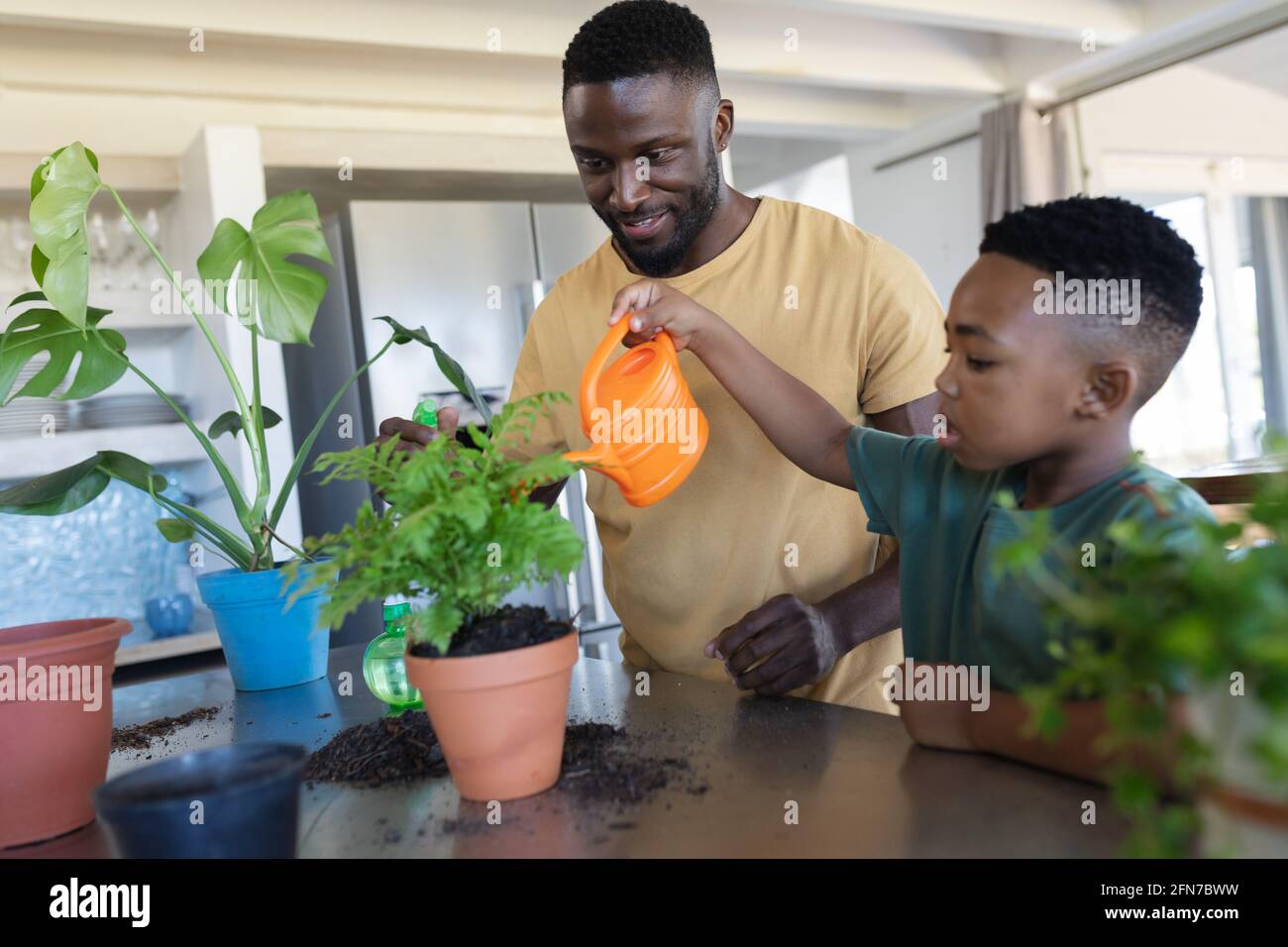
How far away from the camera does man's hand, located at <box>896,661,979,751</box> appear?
872 millimetres

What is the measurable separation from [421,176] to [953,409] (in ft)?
9.78

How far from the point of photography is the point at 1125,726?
0.47 metres

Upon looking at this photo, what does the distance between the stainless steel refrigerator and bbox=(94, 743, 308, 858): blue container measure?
8.50 feet

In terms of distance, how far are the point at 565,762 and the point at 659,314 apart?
17.9 inches

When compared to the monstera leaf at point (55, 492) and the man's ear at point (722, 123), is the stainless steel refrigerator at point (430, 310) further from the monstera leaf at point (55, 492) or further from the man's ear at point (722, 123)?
the man's ear at point (722, 123)

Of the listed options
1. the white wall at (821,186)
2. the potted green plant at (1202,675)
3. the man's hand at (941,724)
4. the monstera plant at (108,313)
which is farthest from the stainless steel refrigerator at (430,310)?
the potted green plant at (1202,675)

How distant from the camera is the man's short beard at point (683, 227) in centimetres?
135

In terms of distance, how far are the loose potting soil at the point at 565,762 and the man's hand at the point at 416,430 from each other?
0.32 m

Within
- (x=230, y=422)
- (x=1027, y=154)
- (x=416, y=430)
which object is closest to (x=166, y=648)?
(x=230, y=422)

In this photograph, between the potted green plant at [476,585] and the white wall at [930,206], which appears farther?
the white wall at [930,206]

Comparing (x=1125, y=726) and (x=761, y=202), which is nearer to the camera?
(x=1125, y=726)

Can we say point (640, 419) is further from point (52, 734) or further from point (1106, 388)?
point (52, 734)
